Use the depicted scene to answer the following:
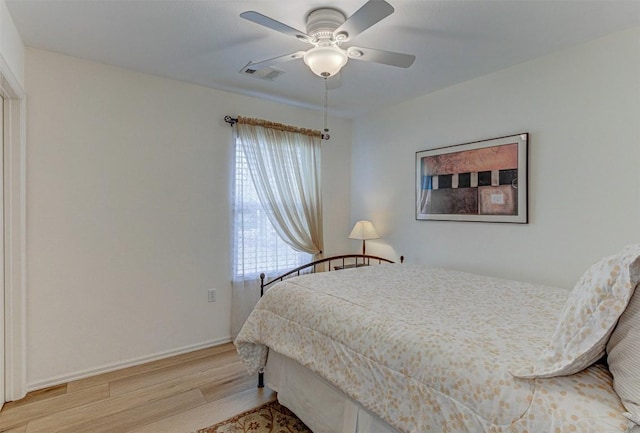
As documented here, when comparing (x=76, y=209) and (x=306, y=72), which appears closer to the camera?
(x=76, y=209)

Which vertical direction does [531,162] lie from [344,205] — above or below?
above

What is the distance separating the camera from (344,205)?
4188mm

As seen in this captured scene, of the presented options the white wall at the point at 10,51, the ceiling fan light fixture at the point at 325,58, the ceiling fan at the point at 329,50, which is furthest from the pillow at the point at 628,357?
the white wall at the point at 10,51

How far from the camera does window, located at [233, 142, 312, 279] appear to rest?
10.9 ft

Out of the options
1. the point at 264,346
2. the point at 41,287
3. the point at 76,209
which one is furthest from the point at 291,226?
the point at 41,287

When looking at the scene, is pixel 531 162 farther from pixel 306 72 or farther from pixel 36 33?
pixel 36 33

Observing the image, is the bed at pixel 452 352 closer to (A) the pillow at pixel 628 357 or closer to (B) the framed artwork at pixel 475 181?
(A) the pillow at pixel 628 357

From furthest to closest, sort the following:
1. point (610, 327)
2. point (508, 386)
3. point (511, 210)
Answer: point (511, 210)
point (508, 386)
point (610, 327)

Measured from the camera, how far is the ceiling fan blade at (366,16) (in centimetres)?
146

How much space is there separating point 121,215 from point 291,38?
193 centimetres

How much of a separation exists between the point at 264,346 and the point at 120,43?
7.56 ft

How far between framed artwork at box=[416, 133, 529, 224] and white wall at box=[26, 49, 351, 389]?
6.17 feet

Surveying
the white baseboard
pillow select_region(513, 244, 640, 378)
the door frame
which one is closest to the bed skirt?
pillow select_region(513, 244, 640, 378)

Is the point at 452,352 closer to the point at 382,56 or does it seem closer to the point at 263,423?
the point at 263,423
